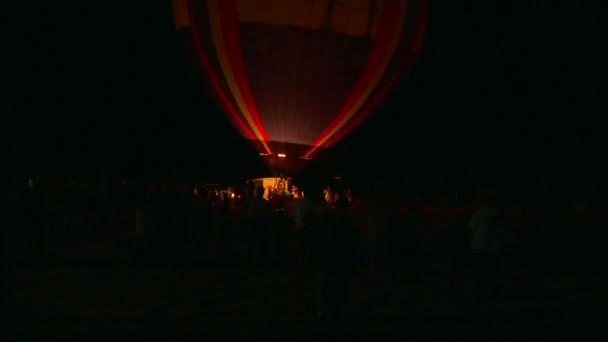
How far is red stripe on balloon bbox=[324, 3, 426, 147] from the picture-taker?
26031 mm

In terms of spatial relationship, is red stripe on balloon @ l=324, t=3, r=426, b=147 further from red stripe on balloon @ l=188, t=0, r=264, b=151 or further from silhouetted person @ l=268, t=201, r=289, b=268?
silhouetted person @ l=268, t=201, r=289, b=268

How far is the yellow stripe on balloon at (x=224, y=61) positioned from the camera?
24.1 m

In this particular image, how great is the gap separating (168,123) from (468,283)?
5247 cm

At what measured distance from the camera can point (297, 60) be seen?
958 inches

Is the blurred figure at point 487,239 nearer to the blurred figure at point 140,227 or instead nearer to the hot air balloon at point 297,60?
the blurred figure at point 140,227

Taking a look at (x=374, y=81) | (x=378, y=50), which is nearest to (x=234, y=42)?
(x=378, y=50)

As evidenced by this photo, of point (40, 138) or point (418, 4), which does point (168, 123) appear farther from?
point (418, 4)

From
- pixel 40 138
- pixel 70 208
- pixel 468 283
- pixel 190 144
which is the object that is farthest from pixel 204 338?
pixel 190 144

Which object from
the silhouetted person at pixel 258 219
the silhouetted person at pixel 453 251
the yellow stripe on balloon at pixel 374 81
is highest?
the yellow stripe on balloon at pixel 374 81

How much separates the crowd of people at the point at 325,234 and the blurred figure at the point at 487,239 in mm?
12

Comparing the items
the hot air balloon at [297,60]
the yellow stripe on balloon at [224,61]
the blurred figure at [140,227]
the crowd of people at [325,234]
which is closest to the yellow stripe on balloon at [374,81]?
the hot air balloon at [297,60]

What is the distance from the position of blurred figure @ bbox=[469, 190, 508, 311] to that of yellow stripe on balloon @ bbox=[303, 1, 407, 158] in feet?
45.0

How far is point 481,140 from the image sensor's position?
66.0 m

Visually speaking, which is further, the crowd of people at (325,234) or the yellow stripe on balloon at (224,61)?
the yellow stripe on balloon at (224,61)
